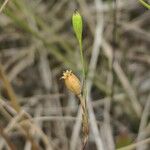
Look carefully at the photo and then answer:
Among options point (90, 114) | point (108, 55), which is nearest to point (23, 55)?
point (108, 55)

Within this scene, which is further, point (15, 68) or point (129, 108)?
point (15, 68)

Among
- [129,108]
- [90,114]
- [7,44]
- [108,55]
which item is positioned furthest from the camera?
[7,44]

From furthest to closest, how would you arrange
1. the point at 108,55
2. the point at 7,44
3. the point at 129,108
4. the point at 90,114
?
1. the point at 7,44
2. the point at 108,55
3. the point at 129,108
4. the point at 90,114

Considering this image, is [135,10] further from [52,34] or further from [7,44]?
[7,44]

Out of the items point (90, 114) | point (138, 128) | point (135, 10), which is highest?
point (135, 10)

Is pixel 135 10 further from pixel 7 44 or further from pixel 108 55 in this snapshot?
pixel 7 44

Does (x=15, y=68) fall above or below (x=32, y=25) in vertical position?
below
